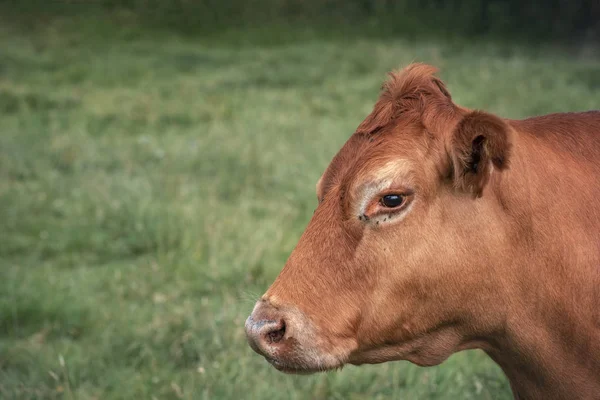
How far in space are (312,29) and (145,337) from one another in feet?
43.6

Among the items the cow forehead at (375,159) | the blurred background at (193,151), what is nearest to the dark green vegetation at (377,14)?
the blurred background at (193,151)

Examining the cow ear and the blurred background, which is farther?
the blurred background

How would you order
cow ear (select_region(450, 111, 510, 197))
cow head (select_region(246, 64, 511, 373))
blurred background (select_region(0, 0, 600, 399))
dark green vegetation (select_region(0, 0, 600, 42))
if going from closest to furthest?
1. cow ear (select_region(450, 111, 510, 197))
2. cow head (select_region(246, 64, 511, 373))
3. blurred background (select_region(0, 0, 600, 399))
4. dark green vegetation (select_region(0, 0, 600, 42))

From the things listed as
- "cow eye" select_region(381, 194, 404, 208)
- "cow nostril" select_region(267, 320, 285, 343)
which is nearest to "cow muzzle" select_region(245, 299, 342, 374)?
"cow nostril" select_region(267, 320, 285, 343)

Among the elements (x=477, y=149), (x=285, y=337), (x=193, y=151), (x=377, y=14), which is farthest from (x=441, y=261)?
(x=377, y=14)

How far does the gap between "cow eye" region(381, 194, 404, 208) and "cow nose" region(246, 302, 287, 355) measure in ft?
1.65

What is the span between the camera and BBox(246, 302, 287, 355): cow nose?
2.51m

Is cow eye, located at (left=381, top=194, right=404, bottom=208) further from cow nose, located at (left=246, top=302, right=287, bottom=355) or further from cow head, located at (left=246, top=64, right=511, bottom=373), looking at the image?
cow nose, located at (left=246, top=302, right=287, bottom=355)

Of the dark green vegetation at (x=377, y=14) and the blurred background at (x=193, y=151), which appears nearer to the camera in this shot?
the blurred background at (x=193, y=151)

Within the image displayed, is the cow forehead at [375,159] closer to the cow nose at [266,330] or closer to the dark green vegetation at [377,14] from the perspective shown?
the cow nose at [266,330]

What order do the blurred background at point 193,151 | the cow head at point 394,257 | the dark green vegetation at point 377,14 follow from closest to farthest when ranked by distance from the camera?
the cow head at point 394,257, the blurred background at point 193,151, the dark green vegetation at point 377,14

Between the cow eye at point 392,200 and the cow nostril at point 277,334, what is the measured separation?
20.0 inches

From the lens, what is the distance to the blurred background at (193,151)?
14.1 feet

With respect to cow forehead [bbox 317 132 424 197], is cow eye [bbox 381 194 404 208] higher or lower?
lower
